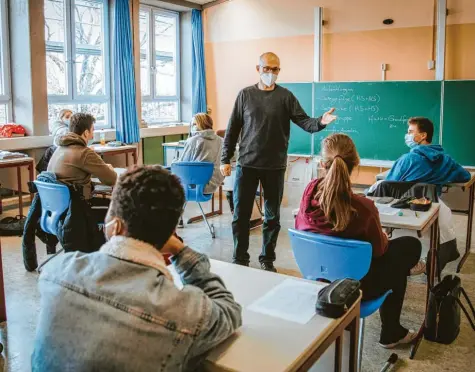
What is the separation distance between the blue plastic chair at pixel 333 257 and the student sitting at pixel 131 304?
39.5 inches

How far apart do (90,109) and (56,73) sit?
2.66ft

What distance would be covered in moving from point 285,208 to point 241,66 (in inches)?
130

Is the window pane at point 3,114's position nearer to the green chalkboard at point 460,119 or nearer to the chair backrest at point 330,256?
the green chalkboard at point 460,119

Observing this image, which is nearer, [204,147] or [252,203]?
[252,203]

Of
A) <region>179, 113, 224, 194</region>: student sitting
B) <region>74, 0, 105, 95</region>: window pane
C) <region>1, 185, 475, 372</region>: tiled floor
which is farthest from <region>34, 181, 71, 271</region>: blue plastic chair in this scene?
<region>74, 0, 105, 95</region>: window pane

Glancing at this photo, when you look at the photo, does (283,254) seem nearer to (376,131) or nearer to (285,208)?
(285,208)

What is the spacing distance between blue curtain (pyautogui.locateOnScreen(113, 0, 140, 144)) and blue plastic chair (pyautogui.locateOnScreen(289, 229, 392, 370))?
6132 mm

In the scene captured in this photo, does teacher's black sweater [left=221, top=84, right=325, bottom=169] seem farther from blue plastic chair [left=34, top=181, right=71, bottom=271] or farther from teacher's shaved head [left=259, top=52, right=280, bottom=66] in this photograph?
blue plastic chair [left=34, top=181, right=71, bottom=271]

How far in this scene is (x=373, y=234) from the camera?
243cm

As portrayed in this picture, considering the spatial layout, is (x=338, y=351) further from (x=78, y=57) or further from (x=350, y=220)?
(x=78, y=57)

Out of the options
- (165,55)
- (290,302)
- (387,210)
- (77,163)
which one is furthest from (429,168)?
(165,55)

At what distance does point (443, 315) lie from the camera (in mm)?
3014

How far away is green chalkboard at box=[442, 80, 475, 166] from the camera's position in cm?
678

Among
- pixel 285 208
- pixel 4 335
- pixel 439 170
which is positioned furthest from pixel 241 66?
pixel 4 335
